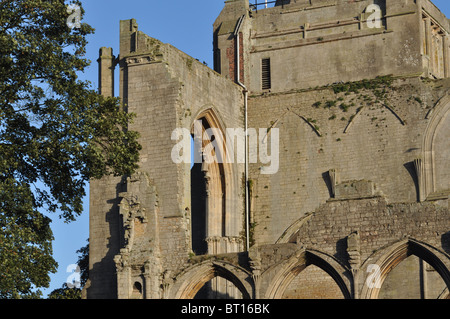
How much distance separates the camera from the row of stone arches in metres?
33.3

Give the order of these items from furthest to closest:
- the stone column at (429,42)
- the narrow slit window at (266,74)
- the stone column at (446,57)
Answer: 1. the stone column at (446,57)
2. the narrow slit window at (266,74)
3. the stone column at (429,42)

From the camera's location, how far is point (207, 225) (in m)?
41.8

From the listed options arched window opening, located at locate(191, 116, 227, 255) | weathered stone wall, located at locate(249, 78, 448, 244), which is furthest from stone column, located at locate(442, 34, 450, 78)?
arched window opening, located at locate(191, 116, 227, 255)

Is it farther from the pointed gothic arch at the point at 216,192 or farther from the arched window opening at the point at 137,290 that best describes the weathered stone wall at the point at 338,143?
the arched window opening at the point at 137,290

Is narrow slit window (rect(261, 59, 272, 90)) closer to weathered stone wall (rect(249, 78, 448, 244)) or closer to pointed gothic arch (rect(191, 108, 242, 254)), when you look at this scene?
weathered stone wall (rect(249, 78, 448, 244))

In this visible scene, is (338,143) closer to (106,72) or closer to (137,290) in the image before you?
(106,72)

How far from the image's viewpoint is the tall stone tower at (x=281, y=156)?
35.1 metres

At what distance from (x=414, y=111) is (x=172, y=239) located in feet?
31.1

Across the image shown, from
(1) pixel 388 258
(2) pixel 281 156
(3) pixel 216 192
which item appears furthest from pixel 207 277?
(2) pixel 281 156

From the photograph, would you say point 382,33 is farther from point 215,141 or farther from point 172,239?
point 172,239

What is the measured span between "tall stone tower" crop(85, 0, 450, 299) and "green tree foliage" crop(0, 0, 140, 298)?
19.6 ft

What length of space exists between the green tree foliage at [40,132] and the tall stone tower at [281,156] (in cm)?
599

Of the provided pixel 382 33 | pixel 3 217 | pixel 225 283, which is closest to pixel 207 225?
pixel 225 283

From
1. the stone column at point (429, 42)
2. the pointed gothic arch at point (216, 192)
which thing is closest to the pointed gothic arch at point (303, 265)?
the pointed gothic arch at point (216, 192)
